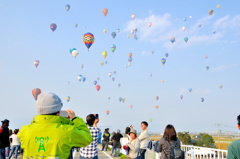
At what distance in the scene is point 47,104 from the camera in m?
2.49

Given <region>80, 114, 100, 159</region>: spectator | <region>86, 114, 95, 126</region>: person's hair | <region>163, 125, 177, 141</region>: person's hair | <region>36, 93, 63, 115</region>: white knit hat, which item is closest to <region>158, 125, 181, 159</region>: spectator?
<region>163, 125, 177, 141</region>: person's hair

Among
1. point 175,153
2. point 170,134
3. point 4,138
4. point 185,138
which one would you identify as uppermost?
point 170,134

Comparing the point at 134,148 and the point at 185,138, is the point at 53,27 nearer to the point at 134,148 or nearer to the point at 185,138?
the point at 134,148

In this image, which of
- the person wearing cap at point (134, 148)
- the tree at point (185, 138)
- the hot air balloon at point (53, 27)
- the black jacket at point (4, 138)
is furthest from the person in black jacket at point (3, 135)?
the tree at point (185, 138)

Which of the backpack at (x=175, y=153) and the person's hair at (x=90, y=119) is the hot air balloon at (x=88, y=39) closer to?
the person's hair at (x=90, y=119)

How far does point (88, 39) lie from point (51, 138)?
27.4 metres

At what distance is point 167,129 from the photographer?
19.6ft

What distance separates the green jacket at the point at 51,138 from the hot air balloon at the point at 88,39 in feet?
88.8

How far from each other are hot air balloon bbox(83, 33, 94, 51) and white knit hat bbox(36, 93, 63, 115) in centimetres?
2699

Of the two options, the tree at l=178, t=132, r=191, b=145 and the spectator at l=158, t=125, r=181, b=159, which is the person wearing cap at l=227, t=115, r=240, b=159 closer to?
the spectator at l=158, t=125, r=181, b=159

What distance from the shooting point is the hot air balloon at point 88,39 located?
29016mm

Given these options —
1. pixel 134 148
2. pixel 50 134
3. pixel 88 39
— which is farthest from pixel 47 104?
pixel 88 39

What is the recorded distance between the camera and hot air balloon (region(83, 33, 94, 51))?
2902 centimetres

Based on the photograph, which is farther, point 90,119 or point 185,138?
point 185,138
